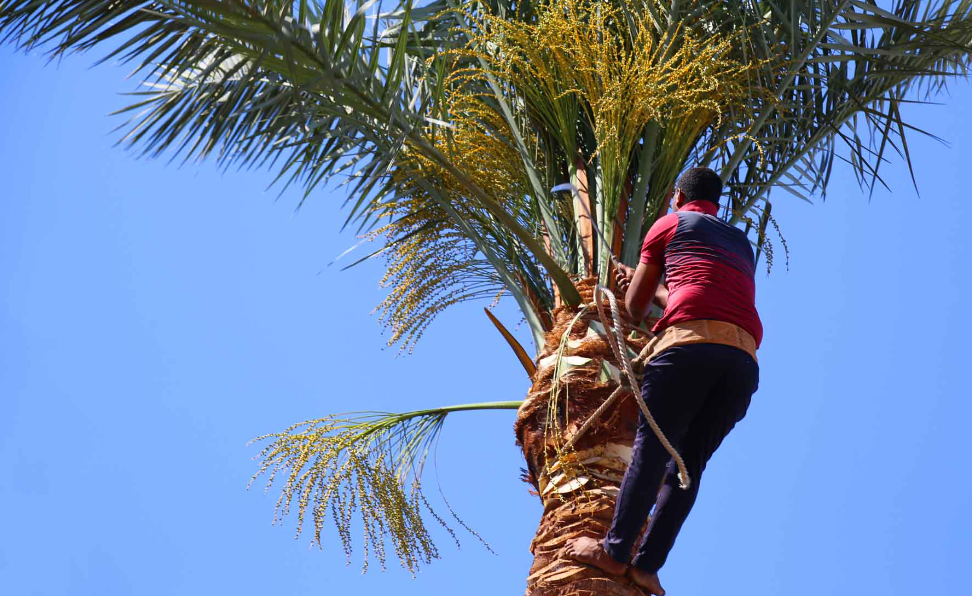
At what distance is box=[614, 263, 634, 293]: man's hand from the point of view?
4168 mm

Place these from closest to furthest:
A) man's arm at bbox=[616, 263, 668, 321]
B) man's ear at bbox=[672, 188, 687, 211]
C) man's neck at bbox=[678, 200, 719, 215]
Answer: man's arm at bbox=[616, 263, 668, 321] < man's neck at bbox=[678, 200, 719, 215] < man's ear at bbox=[672, 188, 687, 211]

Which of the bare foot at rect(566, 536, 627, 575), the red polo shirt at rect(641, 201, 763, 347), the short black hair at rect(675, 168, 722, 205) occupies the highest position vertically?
the short black hair at rect(675, 168, 722, 205)

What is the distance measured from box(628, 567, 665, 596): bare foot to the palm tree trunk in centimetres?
3

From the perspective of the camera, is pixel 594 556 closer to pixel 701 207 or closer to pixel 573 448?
pixel 573 448

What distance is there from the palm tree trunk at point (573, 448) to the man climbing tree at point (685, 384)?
0.08 metres

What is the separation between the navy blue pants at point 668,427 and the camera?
364 centimetres

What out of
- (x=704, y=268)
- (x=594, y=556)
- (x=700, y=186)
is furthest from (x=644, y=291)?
(x=594, y=556)

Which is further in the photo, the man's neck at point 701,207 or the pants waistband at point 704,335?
the man's neck at point 701,207

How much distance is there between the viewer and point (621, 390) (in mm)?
3951

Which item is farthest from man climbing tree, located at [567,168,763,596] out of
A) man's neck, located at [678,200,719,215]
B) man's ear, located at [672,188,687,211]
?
man's ear, located at [672,188,687,211]

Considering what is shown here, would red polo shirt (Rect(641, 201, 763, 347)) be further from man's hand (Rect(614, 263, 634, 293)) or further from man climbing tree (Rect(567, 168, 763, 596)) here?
man's hand (Rect(614, 263, 634, 293))

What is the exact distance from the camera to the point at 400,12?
207 inches

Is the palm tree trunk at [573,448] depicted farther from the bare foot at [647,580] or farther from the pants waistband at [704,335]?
the pants waistband at [704,335]

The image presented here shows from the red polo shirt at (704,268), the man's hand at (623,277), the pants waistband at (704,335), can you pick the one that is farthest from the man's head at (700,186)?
the pants waistband at (704,335)
